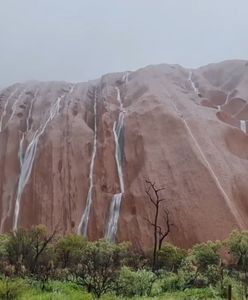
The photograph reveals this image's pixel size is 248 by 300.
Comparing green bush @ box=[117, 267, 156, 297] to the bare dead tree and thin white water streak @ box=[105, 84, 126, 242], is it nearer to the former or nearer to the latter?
the bare dead tree

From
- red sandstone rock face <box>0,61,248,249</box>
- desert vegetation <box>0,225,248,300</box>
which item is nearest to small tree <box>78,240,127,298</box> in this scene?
desert vegetation <box>0,225,248,300</box>

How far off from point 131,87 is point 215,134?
55.2ft

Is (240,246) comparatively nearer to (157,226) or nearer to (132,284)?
(157,226)

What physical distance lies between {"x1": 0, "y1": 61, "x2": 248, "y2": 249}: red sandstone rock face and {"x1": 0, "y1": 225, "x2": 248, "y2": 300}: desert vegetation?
5.29 meters

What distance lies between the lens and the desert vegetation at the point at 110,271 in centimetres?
1642

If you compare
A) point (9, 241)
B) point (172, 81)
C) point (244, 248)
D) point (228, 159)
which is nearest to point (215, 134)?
point (228, 159)

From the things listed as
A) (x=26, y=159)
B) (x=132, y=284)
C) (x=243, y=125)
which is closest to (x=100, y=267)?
(x=132, y=284)

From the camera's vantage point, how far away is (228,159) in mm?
46406

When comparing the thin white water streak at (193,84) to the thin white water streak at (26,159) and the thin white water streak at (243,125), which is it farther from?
the thin white water streak at (26,159)

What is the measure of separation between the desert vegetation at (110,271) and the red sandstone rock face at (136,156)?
17.3ft

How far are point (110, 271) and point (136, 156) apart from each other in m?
28.1

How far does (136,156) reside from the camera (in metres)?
48.6

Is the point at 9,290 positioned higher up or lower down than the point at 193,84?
lower down

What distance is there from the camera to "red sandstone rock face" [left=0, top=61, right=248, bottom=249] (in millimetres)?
41438
